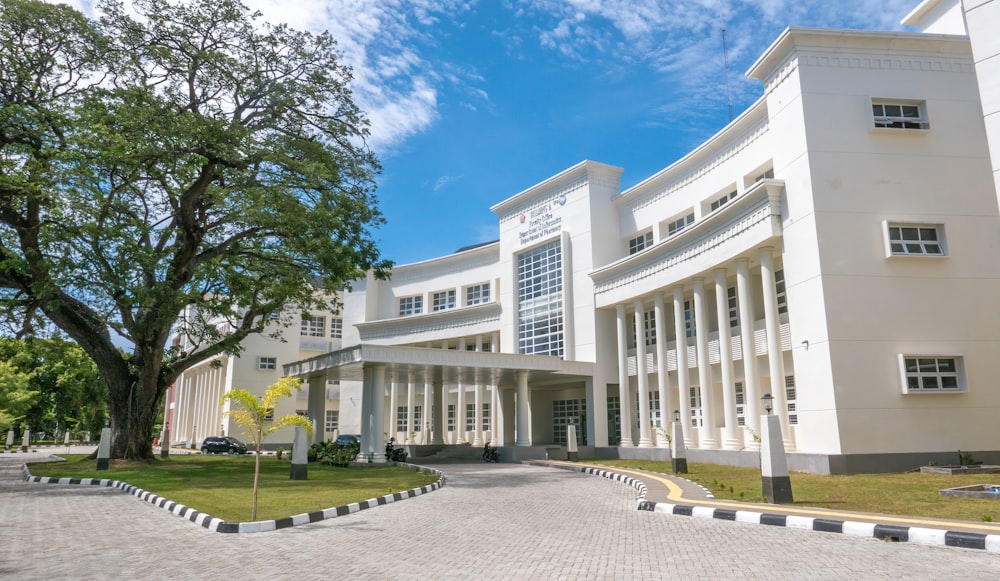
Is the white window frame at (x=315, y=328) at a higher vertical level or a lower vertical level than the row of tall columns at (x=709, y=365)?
higher

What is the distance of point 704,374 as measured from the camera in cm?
2447

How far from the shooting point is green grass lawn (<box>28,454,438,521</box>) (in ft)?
39.5

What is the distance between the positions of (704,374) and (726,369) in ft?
4.53

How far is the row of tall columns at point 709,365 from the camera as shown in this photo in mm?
20922

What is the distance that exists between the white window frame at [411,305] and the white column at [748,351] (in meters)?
25.7

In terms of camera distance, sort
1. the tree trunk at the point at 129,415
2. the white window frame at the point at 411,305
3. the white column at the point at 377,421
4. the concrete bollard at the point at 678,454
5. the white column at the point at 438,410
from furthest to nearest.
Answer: the white window frame at the point at 411,305 → the white column at the point at 438,410 → the white column at the point at 377,421 → the tree trunk at the point at 129,415 → the concrete bollard at the point at 678,454

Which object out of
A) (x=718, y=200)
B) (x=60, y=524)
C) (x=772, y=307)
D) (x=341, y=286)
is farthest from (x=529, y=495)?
(x=718, y=200)

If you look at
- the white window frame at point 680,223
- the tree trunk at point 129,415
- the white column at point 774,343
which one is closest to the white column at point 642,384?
the white window frame at point 680,223

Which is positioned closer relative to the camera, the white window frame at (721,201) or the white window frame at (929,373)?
the white window frame at (929,373)

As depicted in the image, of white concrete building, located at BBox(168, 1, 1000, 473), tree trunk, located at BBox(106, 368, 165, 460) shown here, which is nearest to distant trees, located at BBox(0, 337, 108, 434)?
tree trunk, located at BBox(106, 368, 165, 460)

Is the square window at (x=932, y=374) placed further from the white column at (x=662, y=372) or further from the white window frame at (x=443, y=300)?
the white window frame at (x=443, y=300)

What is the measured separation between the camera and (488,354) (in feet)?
91.7

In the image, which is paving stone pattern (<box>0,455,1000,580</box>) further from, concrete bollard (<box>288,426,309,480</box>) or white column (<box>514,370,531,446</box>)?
white column (<box>514,370,531,446</box>)

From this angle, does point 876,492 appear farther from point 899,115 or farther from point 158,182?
point 158,182
